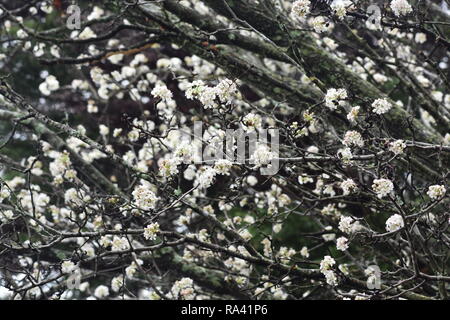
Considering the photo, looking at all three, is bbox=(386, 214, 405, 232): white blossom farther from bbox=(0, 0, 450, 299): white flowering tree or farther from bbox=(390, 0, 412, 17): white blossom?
bbox=(390, 0, 412, 17): white blossom

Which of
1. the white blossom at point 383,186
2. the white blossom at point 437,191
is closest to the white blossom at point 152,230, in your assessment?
the white blossom at point 383,186

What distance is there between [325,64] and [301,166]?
2.64ft

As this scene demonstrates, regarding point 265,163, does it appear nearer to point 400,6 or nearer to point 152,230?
point 152,230

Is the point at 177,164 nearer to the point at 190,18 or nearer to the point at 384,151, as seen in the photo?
the point at 384,151

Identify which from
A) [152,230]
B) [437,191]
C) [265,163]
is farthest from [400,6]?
[152,230]

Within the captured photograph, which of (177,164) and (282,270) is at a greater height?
(177,164)

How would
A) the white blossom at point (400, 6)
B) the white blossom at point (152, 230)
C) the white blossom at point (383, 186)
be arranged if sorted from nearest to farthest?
the white blossom at point (383, 186) < the white blossom at point (152, 230) < the white blossom at point (400, 6)

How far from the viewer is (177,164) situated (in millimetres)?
2857

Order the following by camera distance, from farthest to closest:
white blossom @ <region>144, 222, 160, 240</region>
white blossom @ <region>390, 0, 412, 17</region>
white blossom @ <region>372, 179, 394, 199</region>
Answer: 1. white blossom @ <region>390, 0, 412, 17</region>
2. white blossom @ <region>144, 222, 160, 240</region>
3. white blossom @ <region>372, 179, 394, 199</region>

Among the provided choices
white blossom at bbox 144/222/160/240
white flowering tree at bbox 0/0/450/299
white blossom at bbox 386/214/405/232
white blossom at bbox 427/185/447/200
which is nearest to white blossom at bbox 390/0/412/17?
white flowering tree at bbox 0/0/450/299

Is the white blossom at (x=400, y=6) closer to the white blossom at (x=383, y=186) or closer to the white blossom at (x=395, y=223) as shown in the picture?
the white blossom at (x=383, y=186)

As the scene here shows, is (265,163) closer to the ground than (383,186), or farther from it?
farther from it
